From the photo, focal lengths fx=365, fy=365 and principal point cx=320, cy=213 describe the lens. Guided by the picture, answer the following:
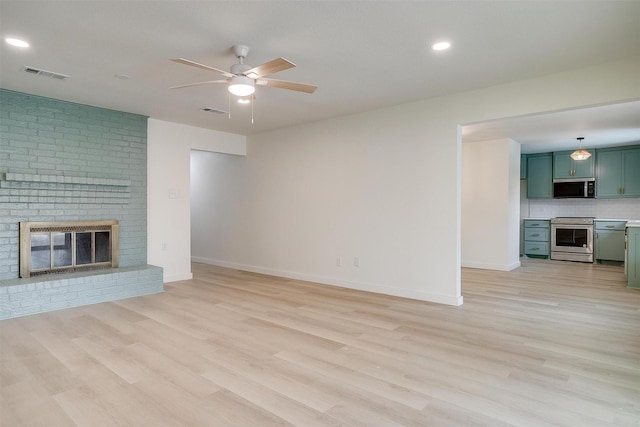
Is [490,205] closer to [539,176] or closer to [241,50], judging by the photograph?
[539,176]

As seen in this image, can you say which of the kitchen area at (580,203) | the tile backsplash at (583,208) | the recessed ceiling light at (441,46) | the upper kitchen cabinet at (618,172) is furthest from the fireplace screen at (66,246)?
the upper kitchen cabinet at (618,172)

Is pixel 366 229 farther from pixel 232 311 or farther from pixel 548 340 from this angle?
pixel 548 340

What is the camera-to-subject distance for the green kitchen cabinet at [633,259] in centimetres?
532

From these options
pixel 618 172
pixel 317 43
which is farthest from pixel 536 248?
pixel 317 43

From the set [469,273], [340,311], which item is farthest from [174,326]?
[469,273]

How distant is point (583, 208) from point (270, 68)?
8.72m

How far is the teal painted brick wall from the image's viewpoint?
4.29 m

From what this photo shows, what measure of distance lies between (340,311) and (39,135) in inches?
167

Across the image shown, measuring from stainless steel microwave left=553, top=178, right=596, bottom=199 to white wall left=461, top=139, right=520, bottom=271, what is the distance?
151 centimetres

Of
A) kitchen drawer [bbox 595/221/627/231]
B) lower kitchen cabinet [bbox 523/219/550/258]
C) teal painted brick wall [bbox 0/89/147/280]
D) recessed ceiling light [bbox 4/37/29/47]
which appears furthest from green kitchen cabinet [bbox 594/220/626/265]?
recessed ceiling light [bbox 4/37/29/47]

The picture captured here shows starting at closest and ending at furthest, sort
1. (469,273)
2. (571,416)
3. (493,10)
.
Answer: (571,416), (493,10), (469,273)

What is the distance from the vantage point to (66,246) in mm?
4723

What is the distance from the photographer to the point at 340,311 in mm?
4176

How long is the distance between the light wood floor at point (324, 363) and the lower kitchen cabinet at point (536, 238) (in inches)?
158
